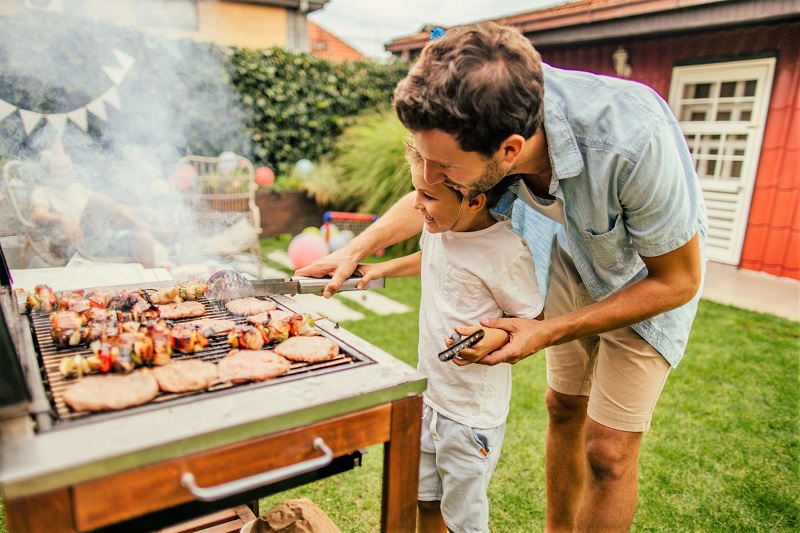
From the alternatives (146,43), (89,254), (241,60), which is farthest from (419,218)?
(241,60)

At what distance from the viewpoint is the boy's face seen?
66.5 inches

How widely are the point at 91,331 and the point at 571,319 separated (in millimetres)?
1448

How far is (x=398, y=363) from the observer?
4.61ft

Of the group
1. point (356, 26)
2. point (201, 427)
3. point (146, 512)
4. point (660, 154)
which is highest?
point (356, 26)

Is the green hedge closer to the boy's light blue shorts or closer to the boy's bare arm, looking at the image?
the boy's bare arm

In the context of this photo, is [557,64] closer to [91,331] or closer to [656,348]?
[656,348]

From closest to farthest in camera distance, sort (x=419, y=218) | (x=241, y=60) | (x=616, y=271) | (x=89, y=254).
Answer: (x=616, y=271) < (x=419, y=218) < (x=89, y=254) < (x=241, y=60)

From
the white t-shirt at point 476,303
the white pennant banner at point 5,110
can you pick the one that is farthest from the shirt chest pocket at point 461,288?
the white pennant banner at point 5,110

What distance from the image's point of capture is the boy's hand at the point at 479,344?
144 cm

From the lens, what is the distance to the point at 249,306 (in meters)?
1.89

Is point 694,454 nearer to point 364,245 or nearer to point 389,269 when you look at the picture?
point 389,269

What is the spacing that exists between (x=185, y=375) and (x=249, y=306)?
2.01 feet

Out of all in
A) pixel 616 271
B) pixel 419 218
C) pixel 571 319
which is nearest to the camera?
pixel 571 319

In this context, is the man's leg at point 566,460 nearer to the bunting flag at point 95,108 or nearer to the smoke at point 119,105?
the smoke at point 119,105
